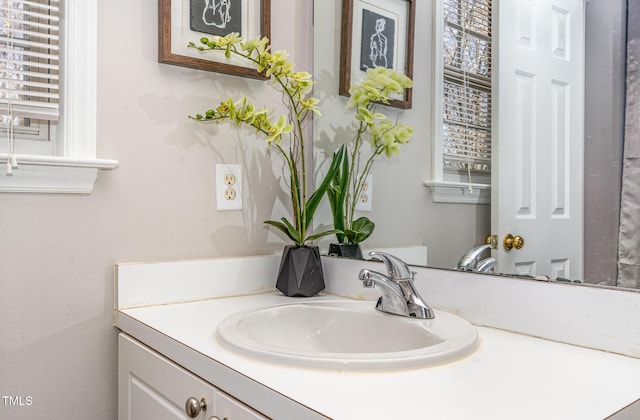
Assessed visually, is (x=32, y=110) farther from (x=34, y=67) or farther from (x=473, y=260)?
(x=473, y=260)

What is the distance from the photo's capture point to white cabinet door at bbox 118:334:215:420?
2.95ft

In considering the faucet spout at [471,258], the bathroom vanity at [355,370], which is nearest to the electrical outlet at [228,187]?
the bathroom vanity at [355,370]

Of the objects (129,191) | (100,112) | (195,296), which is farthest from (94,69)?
(195,296)

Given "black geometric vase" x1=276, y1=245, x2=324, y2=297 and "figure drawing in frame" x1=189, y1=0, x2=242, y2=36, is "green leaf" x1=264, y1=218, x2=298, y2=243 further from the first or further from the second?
"figure drawing in frame" x1=189, y1=0, x2=242, y2=36

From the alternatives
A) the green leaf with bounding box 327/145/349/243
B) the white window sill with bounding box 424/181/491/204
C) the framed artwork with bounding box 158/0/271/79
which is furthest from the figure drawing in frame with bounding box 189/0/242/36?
the white window sill with bounding box 424/181/491/204

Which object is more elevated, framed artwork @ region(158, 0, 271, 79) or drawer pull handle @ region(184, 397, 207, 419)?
framed artwork @ region(158, 0, 271, 79)

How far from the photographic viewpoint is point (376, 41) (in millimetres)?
1411

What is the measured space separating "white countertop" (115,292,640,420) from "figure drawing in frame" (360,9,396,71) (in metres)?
0.76

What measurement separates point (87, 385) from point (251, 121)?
730 mm

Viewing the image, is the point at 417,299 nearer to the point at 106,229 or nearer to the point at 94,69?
the point at 106,229

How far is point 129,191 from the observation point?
4.12ft

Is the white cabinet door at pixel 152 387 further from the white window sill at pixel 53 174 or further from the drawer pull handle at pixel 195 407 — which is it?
the white window sill at pixel 53 174

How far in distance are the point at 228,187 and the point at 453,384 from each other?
0.87 metres

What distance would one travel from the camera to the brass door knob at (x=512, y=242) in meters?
1.03
